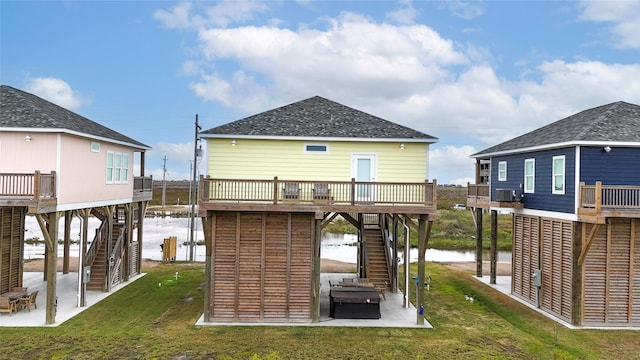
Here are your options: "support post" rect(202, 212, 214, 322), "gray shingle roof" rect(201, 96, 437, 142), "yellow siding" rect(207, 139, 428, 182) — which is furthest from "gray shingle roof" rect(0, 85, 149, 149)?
"support post" rect(202, 212, 214, 322)

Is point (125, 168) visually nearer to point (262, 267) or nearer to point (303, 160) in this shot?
→ point (303, 160)

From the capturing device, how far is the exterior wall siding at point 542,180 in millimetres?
15977

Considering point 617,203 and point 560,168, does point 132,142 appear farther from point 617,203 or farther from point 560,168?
point 617,203

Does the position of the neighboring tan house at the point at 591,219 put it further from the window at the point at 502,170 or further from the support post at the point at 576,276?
the window at the point at 502,170

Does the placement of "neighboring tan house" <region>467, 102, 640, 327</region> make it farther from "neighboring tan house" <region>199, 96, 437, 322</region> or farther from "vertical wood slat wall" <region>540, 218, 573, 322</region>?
"neighboring tan house" <region>199, 96, 437, 322</region>

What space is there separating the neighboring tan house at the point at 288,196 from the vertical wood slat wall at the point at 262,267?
34 mm

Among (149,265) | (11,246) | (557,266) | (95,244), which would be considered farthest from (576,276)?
(149,265)

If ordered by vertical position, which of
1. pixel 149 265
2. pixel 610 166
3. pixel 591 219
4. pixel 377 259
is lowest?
pixel 149 265

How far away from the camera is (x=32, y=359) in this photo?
12219mm

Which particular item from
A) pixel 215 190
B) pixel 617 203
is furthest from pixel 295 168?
pixel 617 203

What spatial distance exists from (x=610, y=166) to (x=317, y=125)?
10201 mm

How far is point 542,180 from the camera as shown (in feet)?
59.2

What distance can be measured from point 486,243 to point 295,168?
29.2 metres

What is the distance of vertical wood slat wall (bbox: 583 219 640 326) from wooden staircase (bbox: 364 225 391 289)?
7.78 metres
